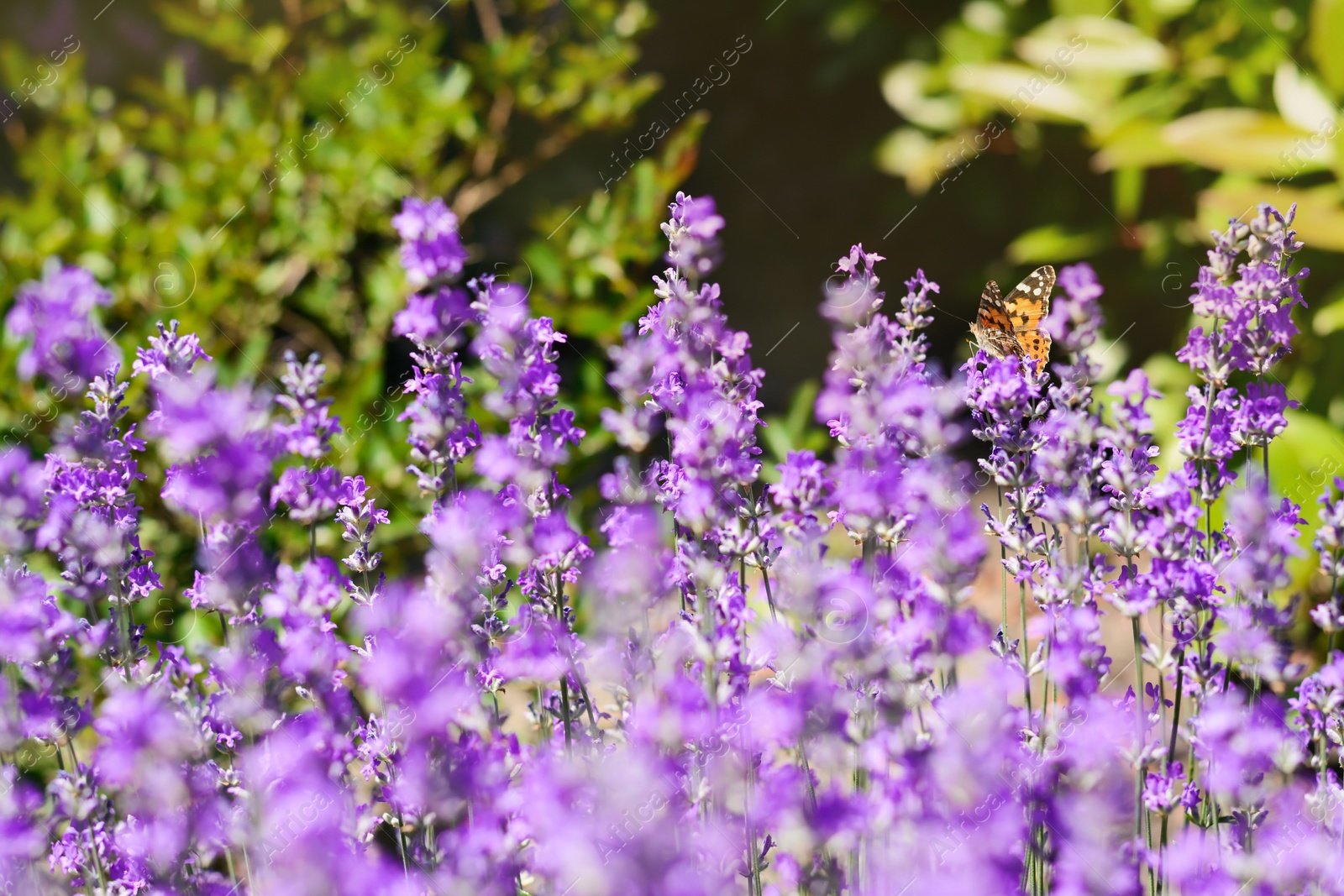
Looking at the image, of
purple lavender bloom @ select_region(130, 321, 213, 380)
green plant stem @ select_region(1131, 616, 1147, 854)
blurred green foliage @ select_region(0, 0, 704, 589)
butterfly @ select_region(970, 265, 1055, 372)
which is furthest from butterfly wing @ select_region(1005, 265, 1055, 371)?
purple lavender bloom @ select_region(130, 321, 213, 380)

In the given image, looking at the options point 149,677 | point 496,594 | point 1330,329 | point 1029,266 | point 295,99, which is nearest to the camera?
point 149,677

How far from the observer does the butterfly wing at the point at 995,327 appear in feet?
6.32

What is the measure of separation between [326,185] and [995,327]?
2.28 m

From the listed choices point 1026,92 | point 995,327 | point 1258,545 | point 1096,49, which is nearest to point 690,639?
point 1258,545

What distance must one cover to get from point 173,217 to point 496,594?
213 centimetres

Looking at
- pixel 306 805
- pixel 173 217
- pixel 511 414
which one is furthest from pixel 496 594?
pixel 173 217

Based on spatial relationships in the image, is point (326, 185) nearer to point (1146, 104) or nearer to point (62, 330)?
point (62, 330)

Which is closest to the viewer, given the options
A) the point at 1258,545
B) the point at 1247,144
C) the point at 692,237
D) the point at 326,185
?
the point at 1258,545

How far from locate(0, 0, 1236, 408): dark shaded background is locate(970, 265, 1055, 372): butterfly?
2.29m

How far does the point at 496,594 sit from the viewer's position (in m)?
1.67

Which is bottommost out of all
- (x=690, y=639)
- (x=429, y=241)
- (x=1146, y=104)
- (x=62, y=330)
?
(x=1146, y=104)

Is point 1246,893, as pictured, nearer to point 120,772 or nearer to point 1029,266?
point 120,772

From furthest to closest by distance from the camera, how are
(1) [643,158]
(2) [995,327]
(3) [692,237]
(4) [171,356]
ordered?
(1) [643,158]
(2) [995,327]
(3) [692,237]
(4) [171,356]

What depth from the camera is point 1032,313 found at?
6.77ft
